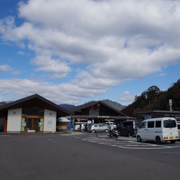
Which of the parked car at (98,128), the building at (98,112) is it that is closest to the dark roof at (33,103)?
the parked car at (98,128)

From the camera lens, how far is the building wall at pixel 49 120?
31.7m

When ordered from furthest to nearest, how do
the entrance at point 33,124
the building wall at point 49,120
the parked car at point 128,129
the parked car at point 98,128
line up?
the parked car at point 98,128 < the building wall at point 49,120 < the entrance at point 33,124 < the parked car at point 128,129

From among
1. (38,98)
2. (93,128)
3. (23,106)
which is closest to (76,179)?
(38,98)

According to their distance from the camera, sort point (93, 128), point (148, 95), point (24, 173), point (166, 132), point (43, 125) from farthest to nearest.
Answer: point (148, 95)
point (93, 128)
point (43, 125)
point (166, 132)
point (24, 173)

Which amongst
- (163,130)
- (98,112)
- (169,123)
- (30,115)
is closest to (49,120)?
(30,115)

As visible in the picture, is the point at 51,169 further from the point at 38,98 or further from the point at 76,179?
the point at 38,98

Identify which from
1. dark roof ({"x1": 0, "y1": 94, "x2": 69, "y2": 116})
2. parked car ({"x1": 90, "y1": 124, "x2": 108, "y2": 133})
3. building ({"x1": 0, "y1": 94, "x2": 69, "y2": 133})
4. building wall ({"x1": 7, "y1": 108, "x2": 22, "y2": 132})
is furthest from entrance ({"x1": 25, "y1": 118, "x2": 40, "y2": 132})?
parked car ({"x1": 90, "y1": 124, "x2": 108, "y2": 133})

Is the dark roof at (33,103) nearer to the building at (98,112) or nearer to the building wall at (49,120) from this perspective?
the building wall at (49,120)

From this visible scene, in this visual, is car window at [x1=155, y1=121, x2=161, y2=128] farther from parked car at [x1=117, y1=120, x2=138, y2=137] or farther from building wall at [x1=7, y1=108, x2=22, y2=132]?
building wall at [x1=7, y1=108, x2=22, y2=132]

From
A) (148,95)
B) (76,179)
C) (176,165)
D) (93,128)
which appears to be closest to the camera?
(76,179)

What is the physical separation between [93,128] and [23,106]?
11.7 metres

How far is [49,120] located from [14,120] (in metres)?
5.07

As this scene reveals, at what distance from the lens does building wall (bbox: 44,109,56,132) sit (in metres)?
31.7

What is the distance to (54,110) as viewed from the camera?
106 feet
